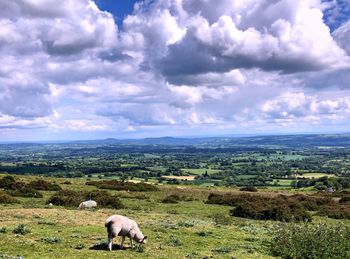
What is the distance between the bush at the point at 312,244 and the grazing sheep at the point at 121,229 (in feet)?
22.6

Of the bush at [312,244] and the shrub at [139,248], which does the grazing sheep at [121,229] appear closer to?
the shrub at [139,248]

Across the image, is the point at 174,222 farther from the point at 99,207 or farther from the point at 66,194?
the point at 66,194

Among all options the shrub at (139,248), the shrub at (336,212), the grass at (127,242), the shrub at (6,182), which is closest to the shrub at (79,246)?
the grass at (127,242)

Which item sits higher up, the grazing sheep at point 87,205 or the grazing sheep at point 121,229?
the grazing sheep at point 121,229

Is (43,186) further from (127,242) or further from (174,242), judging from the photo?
(174,242)

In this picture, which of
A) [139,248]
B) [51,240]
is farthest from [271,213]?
[51,240]

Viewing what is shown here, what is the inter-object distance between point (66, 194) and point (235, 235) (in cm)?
2380

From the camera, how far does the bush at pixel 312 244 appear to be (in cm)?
1833

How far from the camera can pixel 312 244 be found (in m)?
19.2

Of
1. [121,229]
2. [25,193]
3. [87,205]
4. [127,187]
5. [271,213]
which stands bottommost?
[271,213]

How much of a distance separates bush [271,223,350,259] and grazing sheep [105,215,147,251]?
690 centimetres

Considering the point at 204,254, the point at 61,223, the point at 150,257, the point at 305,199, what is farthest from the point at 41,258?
the point at 305,199

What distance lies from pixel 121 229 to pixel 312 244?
8945mm

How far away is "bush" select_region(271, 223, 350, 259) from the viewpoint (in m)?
18.3
